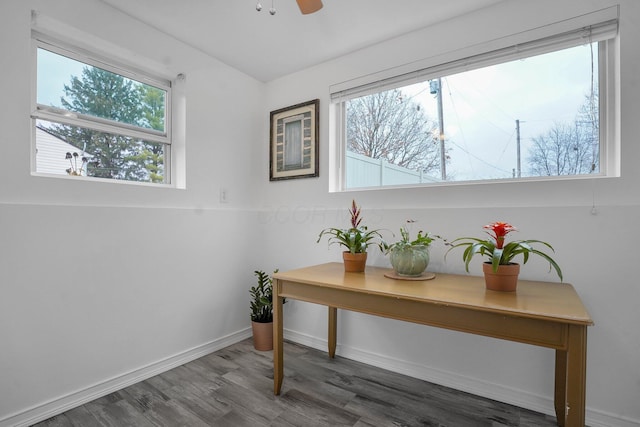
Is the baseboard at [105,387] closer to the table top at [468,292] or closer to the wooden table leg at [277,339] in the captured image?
the wooden table leg at [277,339]

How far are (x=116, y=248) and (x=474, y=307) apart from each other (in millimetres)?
2055

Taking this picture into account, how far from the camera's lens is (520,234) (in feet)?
6.08

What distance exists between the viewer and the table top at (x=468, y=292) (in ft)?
3.94

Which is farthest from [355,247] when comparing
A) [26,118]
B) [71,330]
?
[26,118]

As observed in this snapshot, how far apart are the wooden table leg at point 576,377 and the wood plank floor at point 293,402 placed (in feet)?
2.31

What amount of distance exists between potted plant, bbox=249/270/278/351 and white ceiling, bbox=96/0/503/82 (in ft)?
6.07

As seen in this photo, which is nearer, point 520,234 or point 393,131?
point 520,234

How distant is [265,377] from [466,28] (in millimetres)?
2639

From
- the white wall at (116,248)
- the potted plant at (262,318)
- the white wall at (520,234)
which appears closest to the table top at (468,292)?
the white wall at (520,234)

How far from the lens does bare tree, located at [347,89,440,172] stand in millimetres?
2307

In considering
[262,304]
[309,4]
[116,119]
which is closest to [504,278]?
[309,4]

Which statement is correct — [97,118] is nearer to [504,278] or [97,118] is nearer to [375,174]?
[375,174]

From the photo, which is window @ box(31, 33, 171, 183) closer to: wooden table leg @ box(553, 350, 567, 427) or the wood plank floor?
the wood plank floor

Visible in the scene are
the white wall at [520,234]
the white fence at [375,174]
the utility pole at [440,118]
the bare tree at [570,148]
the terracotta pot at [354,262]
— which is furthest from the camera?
the white fence at [375,174]
